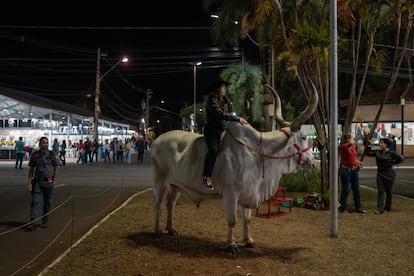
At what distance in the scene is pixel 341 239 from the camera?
842cm

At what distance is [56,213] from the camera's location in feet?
37.4

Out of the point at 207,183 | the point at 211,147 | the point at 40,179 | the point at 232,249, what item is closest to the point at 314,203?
the point at 232,249

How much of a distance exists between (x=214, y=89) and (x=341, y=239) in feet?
12.5

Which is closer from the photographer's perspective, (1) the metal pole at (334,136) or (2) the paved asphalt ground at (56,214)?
(2) the paved asphalt ground at (56,214)

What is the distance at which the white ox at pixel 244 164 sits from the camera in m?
7.27

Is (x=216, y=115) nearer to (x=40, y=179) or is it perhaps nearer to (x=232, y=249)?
(x=232, y=249)

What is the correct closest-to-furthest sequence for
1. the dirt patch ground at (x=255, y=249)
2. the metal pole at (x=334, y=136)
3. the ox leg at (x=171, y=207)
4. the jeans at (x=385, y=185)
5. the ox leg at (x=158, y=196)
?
the dirt patch ground at (x=255, y=249) < the metal pole at (x=334, y=136) < the ox leg at (x=158, y=196) < the ox leg at (x=171, y=207) < the jeans at (x=385, y=185)

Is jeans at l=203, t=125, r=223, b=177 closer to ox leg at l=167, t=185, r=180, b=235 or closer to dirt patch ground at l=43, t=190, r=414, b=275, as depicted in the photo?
dirt patch ground at l=43, t=190, r=414, b=275

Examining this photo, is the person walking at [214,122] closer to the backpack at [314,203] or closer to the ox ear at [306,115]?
the ox ear at [306,115]

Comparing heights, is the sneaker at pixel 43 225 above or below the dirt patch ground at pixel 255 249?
below

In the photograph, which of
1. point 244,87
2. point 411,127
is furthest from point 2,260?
point 411,127

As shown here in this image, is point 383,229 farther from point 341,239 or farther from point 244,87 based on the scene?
point 244,87

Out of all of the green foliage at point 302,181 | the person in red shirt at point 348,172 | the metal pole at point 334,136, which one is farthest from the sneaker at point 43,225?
the green foliage at point 302,181

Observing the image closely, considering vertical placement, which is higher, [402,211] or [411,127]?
[411,127]
